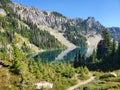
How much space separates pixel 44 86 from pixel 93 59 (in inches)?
2728

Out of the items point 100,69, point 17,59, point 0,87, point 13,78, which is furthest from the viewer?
point 100,69

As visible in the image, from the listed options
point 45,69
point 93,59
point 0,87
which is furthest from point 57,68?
point 93,59

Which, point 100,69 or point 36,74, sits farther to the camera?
point 100,69

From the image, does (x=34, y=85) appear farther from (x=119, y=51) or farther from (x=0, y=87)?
(x=119, y=51)

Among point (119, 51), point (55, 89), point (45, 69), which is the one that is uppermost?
point (119, 51)

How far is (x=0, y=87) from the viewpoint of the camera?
62750 mm

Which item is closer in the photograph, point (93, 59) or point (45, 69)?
point (45, 69)

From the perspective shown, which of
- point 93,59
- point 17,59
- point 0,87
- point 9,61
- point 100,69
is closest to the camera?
point 0,87

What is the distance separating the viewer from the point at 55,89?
6950 cm

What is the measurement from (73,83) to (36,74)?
13009 mm

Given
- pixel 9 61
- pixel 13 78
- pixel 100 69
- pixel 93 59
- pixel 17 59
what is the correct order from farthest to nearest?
1. pixel 93 59
2. pixel 100 69
3. pixel 9 61
4. pixel 17 59
5. pixel 13 78

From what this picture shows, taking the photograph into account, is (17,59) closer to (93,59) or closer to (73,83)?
(73,83)

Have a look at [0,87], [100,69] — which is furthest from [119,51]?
[0,87]

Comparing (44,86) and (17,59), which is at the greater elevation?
(17,59)
